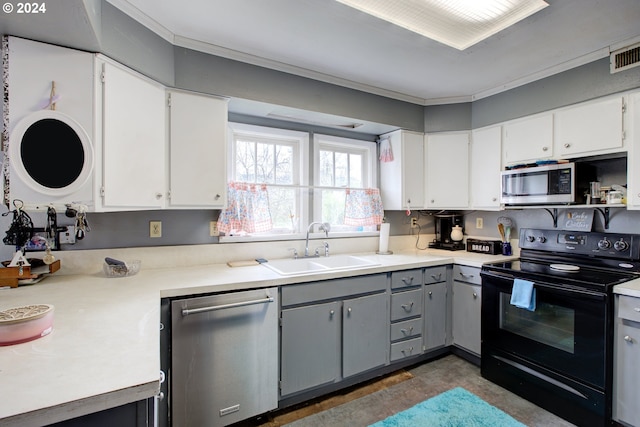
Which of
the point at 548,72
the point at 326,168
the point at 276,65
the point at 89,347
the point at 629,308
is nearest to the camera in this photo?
the point at 89,347

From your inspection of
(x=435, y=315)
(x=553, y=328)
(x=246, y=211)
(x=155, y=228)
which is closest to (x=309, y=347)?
(x=246, y=211)

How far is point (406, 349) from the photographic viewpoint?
239 centimetres

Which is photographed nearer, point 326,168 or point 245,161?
point 245,161

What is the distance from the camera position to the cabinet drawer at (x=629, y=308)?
1.62m

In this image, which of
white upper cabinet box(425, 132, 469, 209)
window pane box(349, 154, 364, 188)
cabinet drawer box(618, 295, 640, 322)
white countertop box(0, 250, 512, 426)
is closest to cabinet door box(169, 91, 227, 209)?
white countertop box(0, 250, 512, 426)

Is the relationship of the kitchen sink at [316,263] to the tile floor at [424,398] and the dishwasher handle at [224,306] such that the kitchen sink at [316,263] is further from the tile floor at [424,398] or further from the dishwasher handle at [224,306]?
the tile floor at [424,398]

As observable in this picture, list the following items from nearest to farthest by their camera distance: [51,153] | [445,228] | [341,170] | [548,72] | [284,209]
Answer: [51,153]
[548,72]
[284,209]
[341,170]
[445,228]

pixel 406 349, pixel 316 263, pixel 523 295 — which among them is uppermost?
pixel 316 263

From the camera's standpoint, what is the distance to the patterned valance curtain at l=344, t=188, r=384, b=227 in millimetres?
2939

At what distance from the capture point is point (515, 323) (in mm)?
2146

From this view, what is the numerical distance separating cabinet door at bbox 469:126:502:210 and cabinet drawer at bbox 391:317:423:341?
4.16 ft

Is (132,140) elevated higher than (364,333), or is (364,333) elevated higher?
(132,140)

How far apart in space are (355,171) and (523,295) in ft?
5.90

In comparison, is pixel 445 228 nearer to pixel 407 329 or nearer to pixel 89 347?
pixel 407 329
